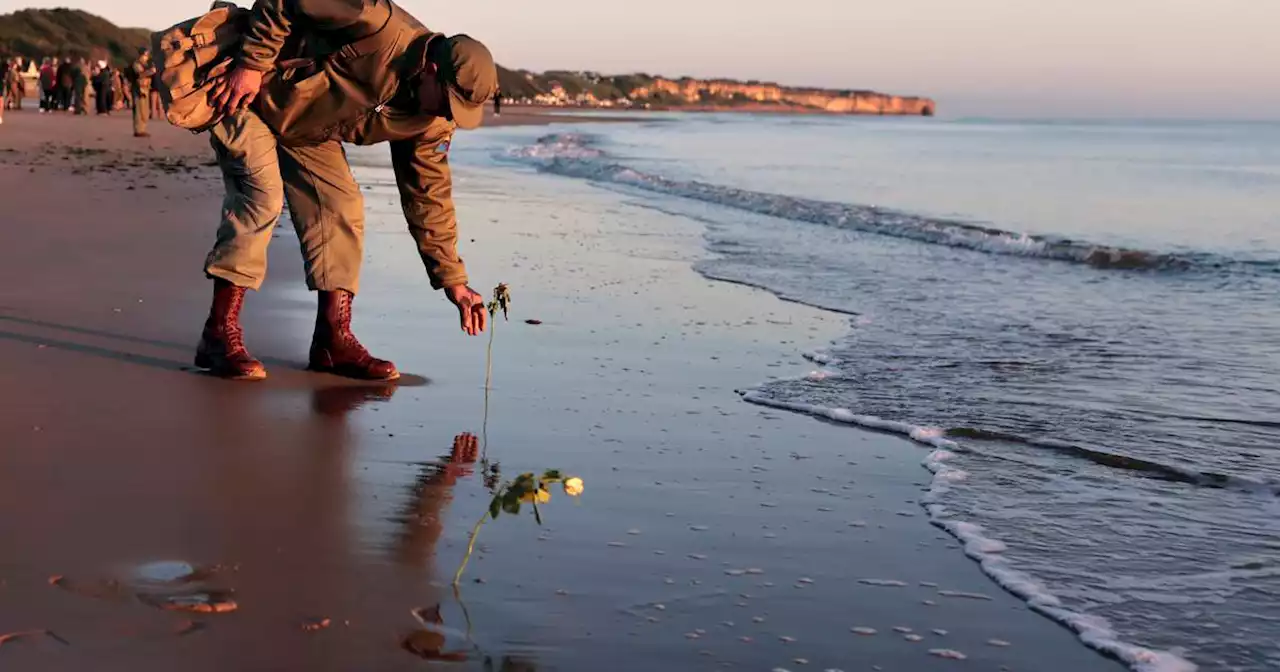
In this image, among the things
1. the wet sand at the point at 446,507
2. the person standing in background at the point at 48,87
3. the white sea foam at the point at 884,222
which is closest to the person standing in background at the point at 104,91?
the person standing in background at the point at 48,87

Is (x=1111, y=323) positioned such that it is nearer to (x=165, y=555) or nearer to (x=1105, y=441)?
(x=1105, y=441)

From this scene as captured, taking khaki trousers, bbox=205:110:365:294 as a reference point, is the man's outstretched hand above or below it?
below

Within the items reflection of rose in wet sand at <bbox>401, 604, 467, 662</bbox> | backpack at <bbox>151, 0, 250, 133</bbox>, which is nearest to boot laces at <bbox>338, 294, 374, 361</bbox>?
backpack at <bbox>151, 0, 250, 133</bbox>

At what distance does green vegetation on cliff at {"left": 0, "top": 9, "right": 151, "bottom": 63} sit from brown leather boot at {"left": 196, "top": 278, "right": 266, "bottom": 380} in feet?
465

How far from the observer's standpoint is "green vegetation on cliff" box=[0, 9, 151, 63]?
142750mm

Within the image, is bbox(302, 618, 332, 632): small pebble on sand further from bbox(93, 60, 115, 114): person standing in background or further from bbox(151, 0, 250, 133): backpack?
bbox(93, 60, 115, 114): person standing in background

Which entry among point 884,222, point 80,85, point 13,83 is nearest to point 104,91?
point 80,85

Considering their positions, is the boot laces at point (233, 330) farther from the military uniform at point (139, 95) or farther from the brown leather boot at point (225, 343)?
the military uniform at point (139, 95)

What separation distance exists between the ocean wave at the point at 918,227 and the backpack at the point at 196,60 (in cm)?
860

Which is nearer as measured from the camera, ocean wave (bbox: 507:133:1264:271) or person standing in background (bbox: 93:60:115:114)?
ocean wave (bbox: 507:133:1264:271)

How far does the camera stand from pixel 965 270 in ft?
33.8

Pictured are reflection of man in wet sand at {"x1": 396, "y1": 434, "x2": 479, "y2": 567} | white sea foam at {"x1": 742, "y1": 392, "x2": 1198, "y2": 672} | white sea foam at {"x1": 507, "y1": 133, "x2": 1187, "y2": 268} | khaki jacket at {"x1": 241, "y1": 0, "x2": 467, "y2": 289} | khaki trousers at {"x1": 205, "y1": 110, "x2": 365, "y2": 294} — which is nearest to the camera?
white sea foam at {"x1": 742, "y1": 392, "x2": 1198, "y2": 672}

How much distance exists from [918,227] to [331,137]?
9.99 meters

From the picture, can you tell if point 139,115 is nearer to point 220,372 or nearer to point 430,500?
point 220,372
